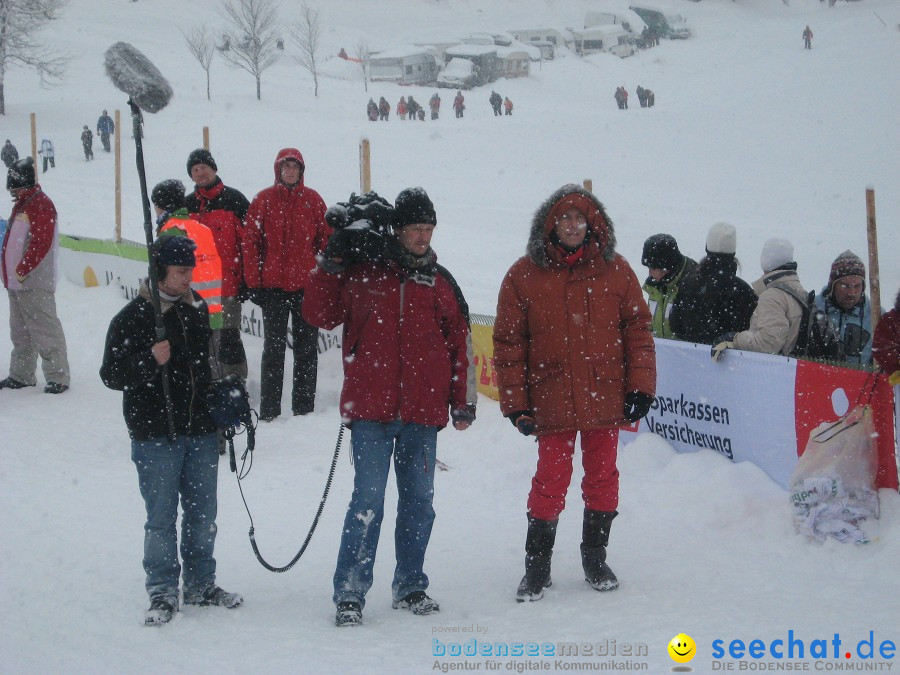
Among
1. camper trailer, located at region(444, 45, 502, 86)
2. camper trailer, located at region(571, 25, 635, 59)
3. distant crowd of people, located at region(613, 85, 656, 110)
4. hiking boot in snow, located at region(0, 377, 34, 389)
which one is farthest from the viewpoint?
camper trailer, located at region(571, 25, 635, 59)

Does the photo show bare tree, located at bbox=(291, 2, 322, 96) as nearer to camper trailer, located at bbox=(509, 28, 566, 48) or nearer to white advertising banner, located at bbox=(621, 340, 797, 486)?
camper trailer, located at bbox=(509, 28, 566, 48)

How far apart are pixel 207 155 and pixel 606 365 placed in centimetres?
470

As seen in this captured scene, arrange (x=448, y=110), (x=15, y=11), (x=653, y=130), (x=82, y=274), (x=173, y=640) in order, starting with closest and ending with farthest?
(x=173, y=640)
(x=82, y=274)
(x=653, y=130)
(x=15, y=11)
(x=448, y=110)

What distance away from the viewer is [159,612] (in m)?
4.28

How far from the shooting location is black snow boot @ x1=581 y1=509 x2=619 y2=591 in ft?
14.9

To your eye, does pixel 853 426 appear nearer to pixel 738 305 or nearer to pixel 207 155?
pixel 738 305

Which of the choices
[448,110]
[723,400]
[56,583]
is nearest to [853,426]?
[723,400]

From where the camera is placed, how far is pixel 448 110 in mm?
47188

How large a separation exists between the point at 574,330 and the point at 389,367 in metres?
0.89

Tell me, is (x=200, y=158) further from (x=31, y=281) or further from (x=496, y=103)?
(x=496, y=103)

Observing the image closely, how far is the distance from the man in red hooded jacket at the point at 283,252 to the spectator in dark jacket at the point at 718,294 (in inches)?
123

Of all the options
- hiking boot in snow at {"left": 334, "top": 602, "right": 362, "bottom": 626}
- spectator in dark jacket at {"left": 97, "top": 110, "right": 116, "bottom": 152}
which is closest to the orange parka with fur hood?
hiking boot in snow at {"left": 334, "top": 602, "right": 362, "bottom": 626}

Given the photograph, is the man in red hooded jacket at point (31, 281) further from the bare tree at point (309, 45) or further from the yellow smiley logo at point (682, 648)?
the bare tree at point (309, 45)

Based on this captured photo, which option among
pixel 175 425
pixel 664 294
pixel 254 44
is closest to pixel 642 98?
pixel 254 44
